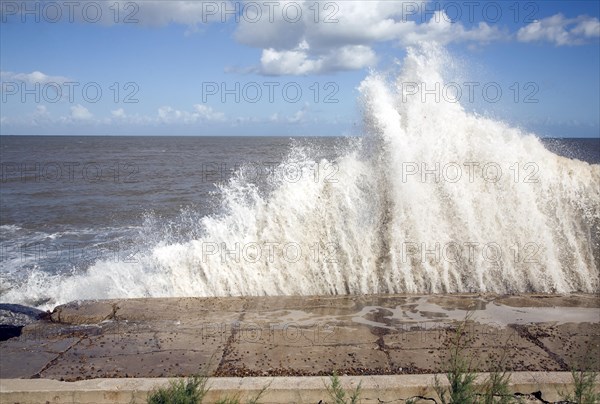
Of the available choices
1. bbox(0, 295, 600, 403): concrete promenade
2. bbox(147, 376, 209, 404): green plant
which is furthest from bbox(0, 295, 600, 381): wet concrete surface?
bbox(147, 376, 209, 404): green plant

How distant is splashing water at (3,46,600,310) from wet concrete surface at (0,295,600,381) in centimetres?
111

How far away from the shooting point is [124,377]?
14.7 feet

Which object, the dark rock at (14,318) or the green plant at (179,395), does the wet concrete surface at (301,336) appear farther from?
the green plant at (179,395)

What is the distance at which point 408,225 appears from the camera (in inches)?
324

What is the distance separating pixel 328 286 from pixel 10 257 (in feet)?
30.8

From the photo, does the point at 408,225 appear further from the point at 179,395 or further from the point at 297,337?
the point at 179,395

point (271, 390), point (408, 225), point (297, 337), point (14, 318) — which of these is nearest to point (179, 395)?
point (271, 390)

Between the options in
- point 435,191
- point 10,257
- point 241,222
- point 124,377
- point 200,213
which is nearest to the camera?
point 124,377

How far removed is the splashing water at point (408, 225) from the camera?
793 cm

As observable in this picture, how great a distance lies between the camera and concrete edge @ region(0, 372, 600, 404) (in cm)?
418

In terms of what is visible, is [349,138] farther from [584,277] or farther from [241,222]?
[584,277]

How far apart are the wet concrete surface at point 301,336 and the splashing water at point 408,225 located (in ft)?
3.63

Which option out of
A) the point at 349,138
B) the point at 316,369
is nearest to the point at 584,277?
the point at 349,138

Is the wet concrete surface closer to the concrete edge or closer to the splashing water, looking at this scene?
the concrete edge
